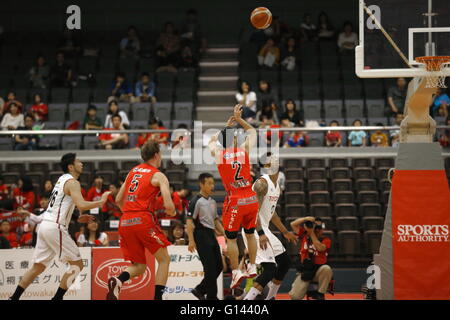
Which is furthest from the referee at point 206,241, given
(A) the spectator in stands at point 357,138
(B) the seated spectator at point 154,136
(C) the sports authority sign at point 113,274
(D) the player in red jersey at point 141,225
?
(A) the spectator in stands at point 357,138

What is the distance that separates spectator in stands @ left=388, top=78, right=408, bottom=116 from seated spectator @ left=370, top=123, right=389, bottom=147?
1.33m

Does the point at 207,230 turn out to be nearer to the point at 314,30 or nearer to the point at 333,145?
the point at 333,145

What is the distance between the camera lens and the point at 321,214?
14461mm

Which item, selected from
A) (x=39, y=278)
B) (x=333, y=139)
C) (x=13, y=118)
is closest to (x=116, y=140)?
(x=13, y=118)

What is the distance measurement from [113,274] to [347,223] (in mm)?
4800

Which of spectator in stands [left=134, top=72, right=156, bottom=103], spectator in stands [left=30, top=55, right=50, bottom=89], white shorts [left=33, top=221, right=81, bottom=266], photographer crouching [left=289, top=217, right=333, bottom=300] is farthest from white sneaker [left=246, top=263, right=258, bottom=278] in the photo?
spectator in stands [left=30, top=55, right=50, bottom=89]

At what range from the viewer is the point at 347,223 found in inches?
561

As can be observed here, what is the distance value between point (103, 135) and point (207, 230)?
6989mm

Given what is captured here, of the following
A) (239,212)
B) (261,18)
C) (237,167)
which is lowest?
(239,212)

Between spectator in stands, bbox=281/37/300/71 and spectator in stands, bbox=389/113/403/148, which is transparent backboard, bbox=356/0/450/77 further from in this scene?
spectator in stands, bbox=281/37/300/71

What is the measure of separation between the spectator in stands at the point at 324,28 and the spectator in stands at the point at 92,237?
32.5 feet

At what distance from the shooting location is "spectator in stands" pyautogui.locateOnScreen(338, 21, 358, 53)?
19891mm

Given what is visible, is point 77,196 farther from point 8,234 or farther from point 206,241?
point 8,234

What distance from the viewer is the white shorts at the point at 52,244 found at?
9.45 m
